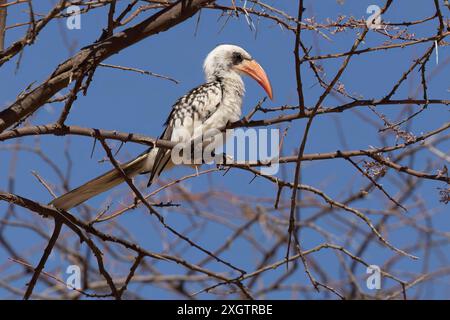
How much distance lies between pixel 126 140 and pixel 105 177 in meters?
0.71

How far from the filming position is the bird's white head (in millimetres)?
4711

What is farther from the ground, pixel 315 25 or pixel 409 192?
pixel 409 192

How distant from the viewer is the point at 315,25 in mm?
2611

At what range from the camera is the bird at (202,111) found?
131 inches

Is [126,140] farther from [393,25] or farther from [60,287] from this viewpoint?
[60,287]

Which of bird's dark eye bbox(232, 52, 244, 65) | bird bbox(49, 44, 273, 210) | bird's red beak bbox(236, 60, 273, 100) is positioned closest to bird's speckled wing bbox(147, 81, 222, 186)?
bird bbox(49, 44, 273, 210)

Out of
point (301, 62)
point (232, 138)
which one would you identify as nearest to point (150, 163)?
point (232, 138)

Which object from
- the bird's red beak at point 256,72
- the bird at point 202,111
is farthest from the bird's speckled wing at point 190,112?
the bird's red beak at point 256,72

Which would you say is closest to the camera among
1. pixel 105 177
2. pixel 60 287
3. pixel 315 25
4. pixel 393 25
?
pixel 393 25

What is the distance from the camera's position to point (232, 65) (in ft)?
15.8

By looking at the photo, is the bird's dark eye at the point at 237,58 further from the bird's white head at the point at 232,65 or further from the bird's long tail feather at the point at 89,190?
the bird's long tail feather at the point at 89,190

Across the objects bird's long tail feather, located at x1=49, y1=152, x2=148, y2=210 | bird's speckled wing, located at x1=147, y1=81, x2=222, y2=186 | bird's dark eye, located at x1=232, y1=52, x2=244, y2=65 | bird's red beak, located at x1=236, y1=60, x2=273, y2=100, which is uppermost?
bird's dark eye, located at x1=232, y1=52, x2=244, y2=65

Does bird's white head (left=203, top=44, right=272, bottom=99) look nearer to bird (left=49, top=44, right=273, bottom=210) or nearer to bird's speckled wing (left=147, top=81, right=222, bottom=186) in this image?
bird (left=49, top=44, right=273, bottom=210)

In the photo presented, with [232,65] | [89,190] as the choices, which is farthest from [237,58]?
[89,190]
